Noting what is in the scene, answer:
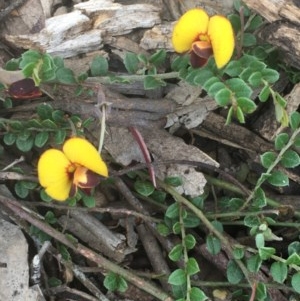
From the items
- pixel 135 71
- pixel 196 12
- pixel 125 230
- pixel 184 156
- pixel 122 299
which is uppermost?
pixel 196 12

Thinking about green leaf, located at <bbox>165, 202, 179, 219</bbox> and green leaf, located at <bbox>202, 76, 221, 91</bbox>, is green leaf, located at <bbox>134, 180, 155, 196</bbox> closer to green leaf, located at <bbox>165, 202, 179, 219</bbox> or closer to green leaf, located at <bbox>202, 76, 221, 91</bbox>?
green leaf, located at <bbox>165, 202, 179, 219</bbox>

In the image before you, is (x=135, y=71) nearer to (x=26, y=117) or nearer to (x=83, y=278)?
(x=26, y=117)

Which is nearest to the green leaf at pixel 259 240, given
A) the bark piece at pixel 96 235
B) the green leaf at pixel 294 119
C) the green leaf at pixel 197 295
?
the green leaf at pixel 197 295

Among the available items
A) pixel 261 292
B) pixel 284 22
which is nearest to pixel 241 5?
pixel 284 22

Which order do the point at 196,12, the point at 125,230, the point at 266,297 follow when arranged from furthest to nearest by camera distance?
the point at 125,230
the point at 266,297
the point at 196,12

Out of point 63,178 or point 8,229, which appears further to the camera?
point 8,229

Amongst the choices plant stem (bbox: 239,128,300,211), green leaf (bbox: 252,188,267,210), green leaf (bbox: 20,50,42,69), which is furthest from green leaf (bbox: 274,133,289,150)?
green leaf (bbox: 20,50,42,69)

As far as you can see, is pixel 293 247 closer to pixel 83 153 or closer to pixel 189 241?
pixel 189 241

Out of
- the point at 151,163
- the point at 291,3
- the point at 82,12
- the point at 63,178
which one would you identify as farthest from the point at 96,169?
the point at 291,3
